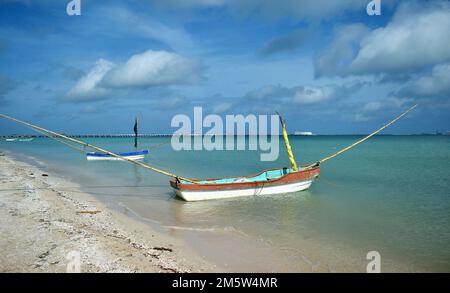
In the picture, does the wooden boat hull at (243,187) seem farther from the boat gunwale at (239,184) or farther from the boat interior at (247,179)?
the boat interior at (247,179)

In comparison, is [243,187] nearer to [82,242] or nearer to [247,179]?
[247,179]

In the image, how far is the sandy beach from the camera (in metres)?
7.62

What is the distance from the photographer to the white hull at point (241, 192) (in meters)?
16.5

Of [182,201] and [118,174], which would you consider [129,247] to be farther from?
[118,174]

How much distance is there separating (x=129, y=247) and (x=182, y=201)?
7737 mm

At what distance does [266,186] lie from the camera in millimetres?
18125

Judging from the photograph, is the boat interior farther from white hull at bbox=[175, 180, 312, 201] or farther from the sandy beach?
the sandy beach

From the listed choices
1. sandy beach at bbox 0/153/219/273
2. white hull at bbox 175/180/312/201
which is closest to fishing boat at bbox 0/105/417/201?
white hull at bbox 175/180/312/201

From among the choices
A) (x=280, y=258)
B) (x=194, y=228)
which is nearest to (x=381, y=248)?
(x=280, y=258)

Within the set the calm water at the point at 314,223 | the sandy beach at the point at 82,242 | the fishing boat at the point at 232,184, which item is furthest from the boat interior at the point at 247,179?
the sandy beach at the point at 82,242

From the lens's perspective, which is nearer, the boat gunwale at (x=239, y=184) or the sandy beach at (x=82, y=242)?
the sandy beach at (x=82, y=242)

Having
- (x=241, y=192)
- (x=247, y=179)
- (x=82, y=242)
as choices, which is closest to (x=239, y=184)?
(x=241, y=192)
